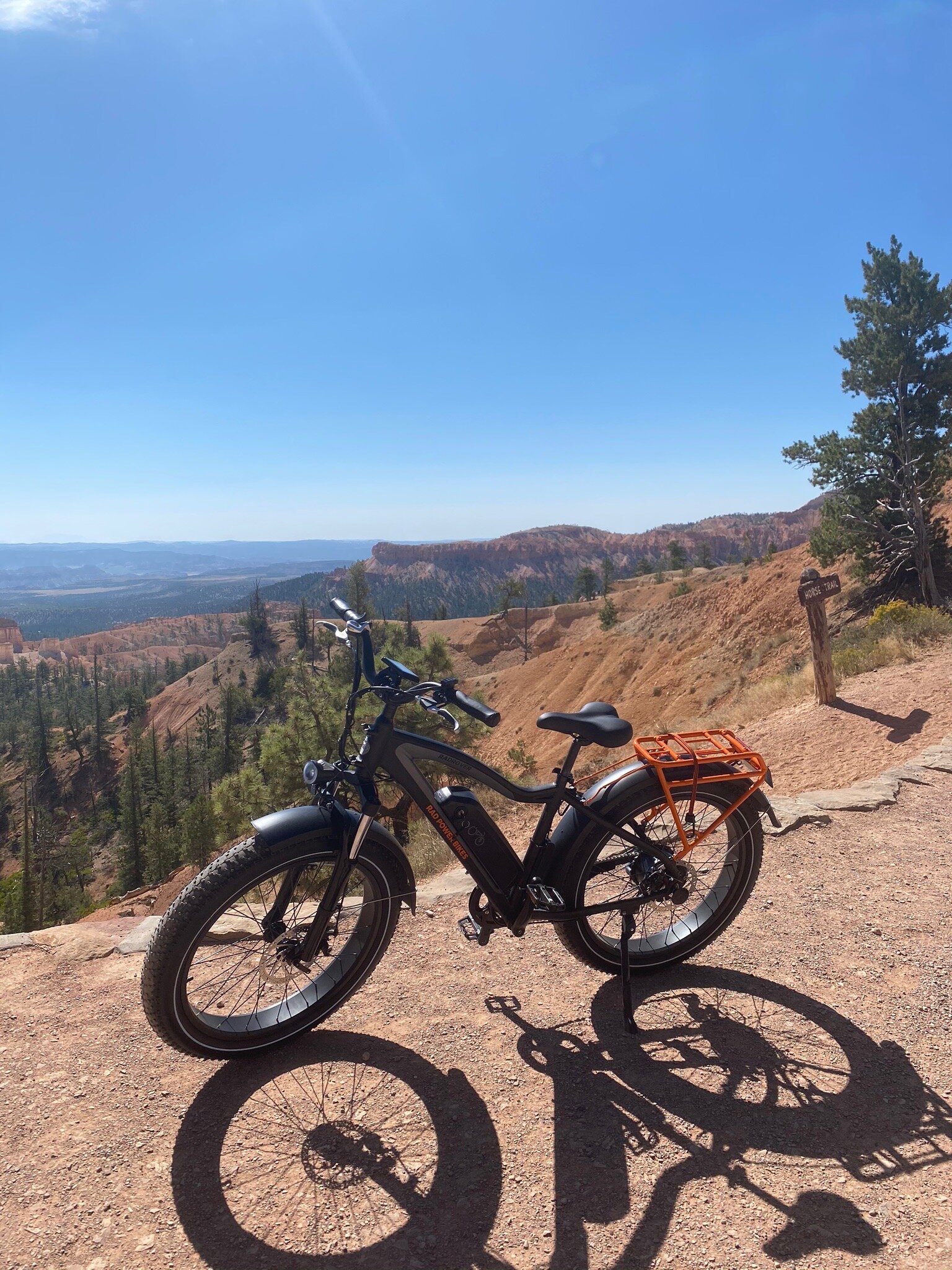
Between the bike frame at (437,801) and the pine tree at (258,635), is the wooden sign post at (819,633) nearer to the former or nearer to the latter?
the bike frame at (437,801)

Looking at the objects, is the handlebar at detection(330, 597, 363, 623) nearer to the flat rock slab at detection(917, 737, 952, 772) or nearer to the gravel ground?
the gravel ground

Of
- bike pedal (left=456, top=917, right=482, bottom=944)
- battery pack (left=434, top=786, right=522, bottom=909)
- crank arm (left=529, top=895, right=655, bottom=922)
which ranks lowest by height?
bike pedal (left=456, top=917, right=482, bottom=944)

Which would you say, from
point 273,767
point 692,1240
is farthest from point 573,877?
point 273,767

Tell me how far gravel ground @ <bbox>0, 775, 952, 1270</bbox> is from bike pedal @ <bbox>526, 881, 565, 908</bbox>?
24.2 inches

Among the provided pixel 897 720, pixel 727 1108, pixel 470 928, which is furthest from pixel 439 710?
pixel 897 720

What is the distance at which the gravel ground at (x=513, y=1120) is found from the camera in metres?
2.18

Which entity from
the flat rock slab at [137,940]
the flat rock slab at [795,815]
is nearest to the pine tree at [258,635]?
the flat rock slab at [137,940]

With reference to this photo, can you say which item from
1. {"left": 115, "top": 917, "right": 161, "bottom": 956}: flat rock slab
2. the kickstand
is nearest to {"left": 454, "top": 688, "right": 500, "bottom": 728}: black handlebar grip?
the kickstand

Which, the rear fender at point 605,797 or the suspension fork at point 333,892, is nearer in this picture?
the suspension fork at point 333,892

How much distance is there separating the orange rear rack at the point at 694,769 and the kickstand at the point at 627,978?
1.29 feet

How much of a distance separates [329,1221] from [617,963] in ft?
5.64

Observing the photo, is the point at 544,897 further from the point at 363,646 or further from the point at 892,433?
the point at 892,433

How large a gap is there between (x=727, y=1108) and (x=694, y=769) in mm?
1357

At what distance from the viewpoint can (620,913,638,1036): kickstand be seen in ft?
10.2
